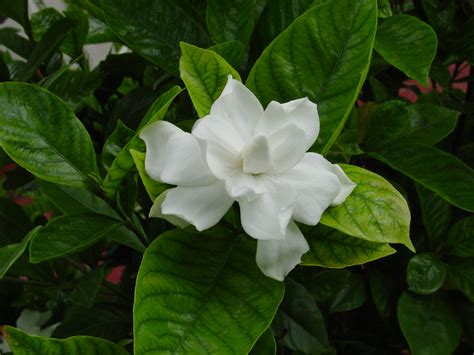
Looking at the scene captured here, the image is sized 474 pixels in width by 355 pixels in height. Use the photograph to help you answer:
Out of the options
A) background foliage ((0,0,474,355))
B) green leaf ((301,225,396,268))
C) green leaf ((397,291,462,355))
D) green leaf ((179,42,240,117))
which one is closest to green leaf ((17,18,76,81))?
background foliage ((0,0,474,355))

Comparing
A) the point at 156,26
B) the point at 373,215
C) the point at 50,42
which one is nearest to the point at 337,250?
the point at 373,215

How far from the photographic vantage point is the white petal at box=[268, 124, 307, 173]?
0.33 meters

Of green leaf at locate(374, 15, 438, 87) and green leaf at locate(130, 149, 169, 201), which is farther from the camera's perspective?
green leaf at locate(374, 15, 438, 87)

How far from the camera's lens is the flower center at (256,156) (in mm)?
331

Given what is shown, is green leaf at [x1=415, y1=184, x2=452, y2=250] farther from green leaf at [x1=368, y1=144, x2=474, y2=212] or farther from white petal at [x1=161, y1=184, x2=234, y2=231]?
white petal at [x1=161, y1=184, x2=234, y2=231]

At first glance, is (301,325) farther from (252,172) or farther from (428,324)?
(252,172)

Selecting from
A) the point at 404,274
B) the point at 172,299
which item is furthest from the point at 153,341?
the point at 404,274

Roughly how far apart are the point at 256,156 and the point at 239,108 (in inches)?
1.4

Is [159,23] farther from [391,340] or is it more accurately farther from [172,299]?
[391,340]

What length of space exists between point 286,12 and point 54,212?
0.49 meters

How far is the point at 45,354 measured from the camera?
1.27ft

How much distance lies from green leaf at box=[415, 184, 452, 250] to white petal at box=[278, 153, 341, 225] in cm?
29

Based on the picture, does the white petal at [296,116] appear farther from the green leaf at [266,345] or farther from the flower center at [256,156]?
the green leaf at [266,345]

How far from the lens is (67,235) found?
1.36 ft
